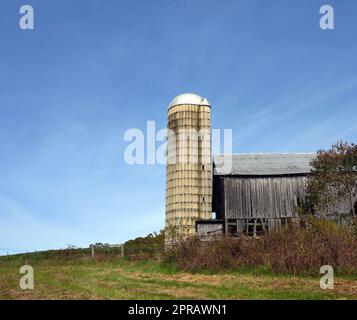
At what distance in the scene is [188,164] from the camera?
129ft

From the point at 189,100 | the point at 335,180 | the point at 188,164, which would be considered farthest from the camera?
the point at 189,100

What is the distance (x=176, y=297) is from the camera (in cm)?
1109

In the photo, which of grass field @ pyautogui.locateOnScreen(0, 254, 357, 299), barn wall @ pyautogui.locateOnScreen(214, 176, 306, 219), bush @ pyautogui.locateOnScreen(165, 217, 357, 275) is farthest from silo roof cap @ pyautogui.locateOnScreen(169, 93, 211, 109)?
grass field @ pyautogui.locateOnScreen(0, 254, 357, 299)

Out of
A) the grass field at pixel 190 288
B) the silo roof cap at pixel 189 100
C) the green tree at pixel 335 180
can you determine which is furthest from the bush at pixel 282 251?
the silo roof cap at pixel 189 100

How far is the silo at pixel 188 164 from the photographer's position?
127ft

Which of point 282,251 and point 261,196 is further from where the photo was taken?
point 261,196

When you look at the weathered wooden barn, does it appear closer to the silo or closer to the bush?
the silo

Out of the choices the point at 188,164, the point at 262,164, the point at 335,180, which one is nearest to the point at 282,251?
the point at 335,180

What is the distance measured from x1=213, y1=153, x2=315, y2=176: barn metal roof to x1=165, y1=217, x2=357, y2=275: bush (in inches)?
584

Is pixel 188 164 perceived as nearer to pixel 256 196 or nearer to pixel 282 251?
pixel 256 196

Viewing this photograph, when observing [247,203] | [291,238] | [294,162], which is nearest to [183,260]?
[291,238]

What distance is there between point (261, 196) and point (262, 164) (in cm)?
327
